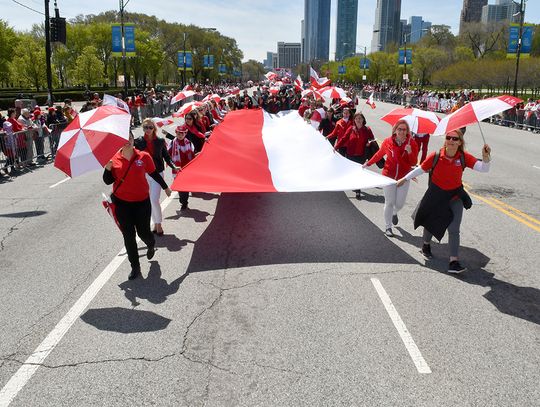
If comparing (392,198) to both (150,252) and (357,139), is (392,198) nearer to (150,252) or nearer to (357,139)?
(357,139)

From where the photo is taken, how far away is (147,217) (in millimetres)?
6504

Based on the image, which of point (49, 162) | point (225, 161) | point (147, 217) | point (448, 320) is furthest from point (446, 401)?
point (49, 162)

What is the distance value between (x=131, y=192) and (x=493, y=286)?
4816 mm

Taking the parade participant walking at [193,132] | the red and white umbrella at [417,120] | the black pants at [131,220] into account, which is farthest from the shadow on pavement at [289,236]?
the red and white umbrella at [417,120]

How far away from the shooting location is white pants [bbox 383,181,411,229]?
7809mm

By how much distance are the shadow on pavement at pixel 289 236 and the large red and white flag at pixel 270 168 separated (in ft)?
2.77

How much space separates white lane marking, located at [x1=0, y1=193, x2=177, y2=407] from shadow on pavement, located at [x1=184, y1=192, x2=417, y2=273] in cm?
118

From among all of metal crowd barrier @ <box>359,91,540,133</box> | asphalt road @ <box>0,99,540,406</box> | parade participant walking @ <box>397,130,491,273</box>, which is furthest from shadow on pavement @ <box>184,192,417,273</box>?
metal crowd barrier @ <box>359,91,540,133</box>

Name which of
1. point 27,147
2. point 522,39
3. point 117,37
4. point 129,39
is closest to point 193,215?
point 27,147

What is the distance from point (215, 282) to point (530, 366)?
3642 millimetres

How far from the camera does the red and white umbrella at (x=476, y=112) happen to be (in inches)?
220

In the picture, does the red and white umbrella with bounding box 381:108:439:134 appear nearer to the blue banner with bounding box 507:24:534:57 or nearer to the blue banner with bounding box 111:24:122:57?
the blue banner with bounding box 111:24:122:57

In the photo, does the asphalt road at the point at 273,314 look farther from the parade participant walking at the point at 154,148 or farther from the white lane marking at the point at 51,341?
the parade participant walking at the point at 154,148

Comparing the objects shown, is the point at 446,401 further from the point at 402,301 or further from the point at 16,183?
the point at 16,183
